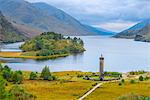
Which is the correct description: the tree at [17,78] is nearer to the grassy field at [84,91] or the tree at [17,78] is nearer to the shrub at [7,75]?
the shrub at [7,75]

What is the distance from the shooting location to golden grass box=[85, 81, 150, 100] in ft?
271

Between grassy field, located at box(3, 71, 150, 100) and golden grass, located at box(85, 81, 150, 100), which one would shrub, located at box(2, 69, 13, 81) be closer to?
grassy field, located at box(3, 71, 150, 100)

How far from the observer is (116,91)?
92.1 metres

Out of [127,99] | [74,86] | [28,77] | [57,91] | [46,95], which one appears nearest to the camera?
[127,99]

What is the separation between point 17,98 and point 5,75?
55.4 m

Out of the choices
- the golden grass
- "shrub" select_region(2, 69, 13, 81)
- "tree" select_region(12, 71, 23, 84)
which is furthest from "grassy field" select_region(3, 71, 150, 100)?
"shrub" select_region(2, 69, 13, 81)

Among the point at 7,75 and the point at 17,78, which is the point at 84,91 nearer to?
the point at 17,78

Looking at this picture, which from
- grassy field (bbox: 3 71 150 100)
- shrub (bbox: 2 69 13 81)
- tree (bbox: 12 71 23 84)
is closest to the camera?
grassy field (bbox: 3 71 150 100)

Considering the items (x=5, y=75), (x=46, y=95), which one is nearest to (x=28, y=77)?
(x=5, y=75)

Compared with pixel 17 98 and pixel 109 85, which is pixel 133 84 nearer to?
pixel 109 85

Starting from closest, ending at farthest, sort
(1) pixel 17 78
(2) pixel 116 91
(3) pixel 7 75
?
(2) pixel 116 91 → (1) pixel 17 78 → (3) pixel 7 75

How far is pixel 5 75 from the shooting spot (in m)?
115

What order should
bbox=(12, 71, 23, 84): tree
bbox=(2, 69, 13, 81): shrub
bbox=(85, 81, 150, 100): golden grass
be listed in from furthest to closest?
bbox=(2, 69, 13, 81): shrub → bbox=(12, 71, 23, 84): tree → bbox=(85, 81, 150, 100): golden grass

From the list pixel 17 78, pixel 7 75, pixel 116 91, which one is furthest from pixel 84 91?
pixel 7 75
